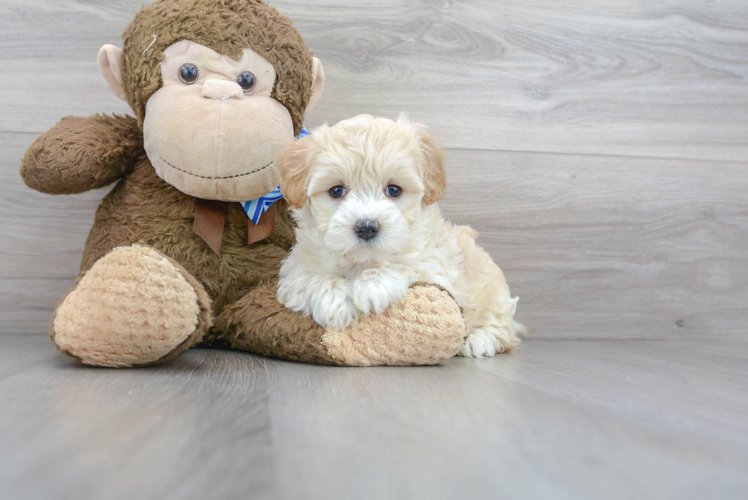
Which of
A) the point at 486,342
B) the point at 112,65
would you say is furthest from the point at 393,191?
the point at 112,65

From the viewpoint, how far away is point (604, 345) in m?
1.66

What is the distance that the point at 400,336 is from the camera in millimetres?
1065

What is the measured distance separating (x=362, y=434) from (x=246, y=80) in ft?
2.76

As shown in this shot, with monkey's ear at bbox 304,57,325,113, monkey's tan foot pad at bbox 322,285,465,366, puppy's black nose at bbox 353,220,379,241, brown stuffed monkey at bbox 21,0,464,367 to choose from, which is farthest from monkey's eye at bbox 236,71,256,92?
monkey's tan foot pad at bbox 322,285,465,366

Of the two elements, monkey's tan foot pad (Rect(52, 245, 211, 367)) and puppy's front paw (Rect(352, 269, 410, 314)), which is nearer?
monkey's tan foot pad (Rect(52, 245, 211, 367))

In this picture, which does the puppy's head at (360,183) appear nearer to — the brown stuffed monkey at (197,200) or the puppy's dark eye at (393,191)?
the puppy's dark eye at (393,191)

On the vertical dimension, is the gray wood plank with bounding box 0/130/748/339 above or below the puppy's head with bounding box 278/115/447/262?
below

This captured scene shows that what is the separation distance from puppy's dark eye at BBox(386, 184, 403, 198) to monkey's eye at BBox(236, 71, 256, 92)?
0.38 meters

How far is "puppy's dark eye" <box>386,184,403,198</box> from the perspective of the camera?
113 centimetres

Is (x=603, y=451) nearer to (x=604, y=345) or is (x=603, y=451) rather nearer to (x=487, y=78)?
(x=604, y=345)

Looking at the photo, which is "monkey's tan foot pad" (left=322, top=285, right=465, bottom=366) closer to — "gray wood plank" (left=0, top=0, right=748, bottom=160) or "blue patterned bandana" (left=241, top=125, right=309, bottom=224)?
"blue patterned bandana" (left=241, top=125, right=309, bottom=224)

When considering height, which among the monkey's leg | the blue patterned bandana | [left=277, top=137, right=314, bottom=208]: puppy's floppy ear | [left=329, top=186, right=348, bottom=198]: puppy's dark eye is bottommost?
the monkey's leg

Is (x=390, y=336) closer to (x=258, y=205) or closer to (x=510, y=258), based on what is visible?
(x=258, y=205)

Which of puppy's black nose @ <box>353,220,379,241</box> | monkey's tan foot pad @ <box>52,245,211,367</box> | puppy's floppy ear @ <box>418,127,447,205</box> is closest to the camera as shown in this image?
monkey's tan foot pad @ <box>52,245,211,367</box>
